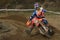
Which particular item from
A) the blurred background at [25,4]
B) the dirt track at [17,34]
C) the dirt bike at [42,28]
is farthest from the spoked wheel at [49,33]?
the blurred background at [25,4]

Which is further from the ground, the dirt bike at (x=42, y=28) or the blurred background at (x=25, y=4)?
the dirt bike at (x=42, y=28)

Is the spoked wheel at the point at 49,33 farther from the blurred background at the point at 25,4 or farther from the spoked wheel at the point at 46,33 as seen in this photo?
the blurred background at the point at 25,4

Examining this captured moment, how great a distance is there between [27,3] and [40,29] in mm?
8144

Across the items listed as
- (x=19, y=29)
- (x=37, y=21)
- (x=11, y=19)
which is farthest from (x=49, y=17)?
(x=37, y=21)

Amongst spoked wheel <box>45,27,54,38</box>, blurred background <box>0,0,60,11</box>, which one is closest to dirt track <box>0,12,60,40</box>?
spoked wheel <box>45,27,54,38</box>

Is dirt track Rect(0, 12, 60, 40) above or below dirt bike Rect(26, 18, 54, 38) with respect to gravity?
below

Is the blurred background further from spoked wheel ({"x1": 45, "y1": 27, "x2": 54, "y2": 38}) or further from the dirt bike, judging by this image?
the dirt bike

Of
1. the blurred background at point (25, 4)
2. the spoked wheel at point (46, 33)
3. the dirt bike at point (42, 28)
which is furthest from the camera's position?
the blurred background at point (25, 4)

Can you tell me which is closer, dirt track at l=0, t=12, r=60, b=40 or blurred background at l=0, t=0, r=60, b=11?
dirt track at l=0, t=12, r=60, b=40

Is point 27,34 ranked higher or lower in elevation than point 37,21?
lower

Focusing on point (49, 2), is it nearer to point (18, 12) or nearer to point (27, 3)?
point (27, 3)

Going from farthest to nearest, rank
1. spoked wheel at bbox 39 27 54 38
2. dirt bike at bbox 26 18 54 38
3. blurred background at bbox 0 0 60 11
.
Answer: blurred background at bbox 0 0 60 11 → spoked wheel at bbox 39 27 54 38 → dirt bike at bbox 26 18 54 38

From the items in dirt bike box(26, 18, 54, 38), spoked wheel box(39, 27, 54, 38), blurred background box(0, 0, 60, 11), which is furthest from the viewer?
blurred background box(0, 0, 60, 11)

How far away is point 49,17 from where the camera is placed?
14461 millimetres
